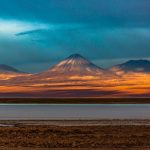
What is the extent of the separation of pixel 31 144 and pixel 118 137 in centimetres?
831

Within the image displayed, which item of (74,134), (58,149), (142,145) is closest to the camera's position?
(58,149)

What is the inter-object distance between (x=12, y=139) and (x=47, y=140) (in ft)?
9.32

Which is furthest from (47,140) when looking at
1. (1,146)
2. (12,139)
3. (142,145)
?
(142,145)

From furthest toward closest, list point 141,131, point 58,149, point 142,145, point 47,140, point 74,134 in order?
1. point 141,131
2. point 74,134
3. point 47,140
4. point 142,145
5. point 58,149

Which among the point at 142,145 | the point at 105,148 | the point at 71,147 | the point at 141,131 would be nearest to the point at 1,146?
the point at 71,147

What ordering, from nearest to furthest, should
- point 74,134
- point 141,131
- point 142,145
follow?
point 142,145
point 74,134
point 141,131

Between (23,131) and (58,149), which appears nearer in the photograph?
(58,149)

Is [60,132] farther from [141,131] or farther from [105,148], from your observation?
[105,148]

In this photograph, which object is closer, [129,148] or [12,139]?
[129,148]

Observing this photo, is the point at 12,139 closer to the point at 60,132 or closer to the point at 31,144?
the point at 31,144

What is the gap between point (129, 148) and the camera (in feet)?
107

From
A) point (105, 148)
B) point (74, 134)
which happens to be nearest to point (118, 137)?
point (74, 134)

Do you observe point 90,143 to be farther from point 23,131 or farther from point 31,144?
point 23,131

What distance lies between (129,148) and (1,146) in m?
8.65
